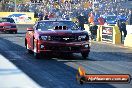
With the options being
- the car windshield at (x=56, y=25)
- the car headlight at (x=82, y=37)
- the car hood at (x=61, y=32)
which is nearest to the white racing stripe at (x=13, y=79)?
the car hood at (x=61, y=32)

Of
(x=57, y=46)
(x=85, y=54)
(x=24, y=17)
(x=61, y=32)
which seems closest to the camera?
(x=57, y=46)

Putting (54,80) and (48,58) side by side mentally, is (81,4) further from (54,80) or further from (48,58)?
(54,80)

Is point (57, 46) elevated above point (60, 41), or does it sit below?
below

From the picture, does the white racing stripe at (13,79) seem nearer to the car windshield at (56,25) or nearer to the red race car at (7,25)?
the car windshield at (56,25)

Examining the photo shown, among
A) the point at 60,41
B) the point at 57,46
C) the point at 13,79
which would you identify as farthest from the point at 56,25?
the point at 13,79

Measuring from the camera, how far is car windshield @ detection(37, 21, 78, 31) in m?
17.5

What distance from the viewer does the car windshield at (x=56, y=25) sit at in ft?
57.6

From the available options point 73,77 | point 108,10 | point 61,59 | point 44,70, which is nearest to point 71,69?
point 44,70

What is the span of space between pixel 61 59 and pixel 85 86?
660 cm

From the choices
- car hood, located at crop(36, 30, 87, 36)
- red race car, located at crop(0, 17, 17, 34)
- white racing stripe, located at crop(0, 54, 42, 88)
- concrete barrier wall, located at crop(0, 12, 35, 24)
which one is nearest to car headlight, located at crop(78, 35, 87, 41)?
car hood, located at crop(36, 30, 87, 36)

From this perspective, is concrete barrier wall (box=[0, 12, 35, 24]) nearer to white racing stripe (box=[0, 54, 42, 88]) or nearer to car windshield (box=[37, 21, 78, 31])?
car windshield (box=[37, 21, 78, 31])

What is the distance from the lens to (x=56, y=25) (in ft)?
57.8

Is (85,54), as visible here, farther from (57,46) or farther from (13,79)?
(13,79)

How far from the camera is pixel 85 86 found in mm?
10328
